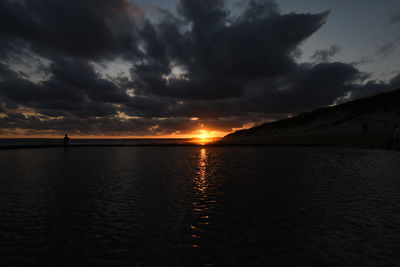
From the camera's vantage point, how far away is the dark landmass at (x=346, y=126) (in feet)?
220

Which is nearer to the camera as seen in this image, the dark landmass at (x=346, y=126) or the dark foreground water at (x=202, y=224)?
the dark foreground water at (x=202, y=224)

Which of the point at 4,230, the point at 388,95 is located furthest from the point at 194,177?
the point at 388,95

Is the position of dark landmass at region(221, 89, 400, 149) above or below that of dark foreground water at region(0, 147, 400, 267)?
above

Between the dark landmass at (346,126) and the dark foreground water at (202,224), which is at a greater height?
the dark landmass at (346,126)

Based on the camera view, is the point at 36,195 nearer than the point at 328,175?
Yes

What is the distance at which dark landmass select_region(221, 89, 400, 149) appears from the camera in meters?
66.9

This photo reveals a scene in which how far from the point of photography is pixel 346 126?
93.3 meters

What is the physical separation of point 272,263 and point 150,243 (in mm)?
3850

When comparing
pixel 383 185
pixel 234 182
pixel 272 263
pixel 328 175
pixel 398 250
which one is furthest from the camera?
pixel 328 175

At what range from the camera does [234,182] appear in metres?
16.8

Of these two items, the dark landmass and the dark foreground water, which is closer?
the dark foreground water

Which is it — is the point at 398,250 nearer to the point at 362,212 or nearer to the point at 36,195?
the point at 362,212

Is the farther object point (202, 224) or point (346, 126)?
point (346, 126)

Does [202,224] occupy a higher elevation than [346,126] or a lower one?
lower
